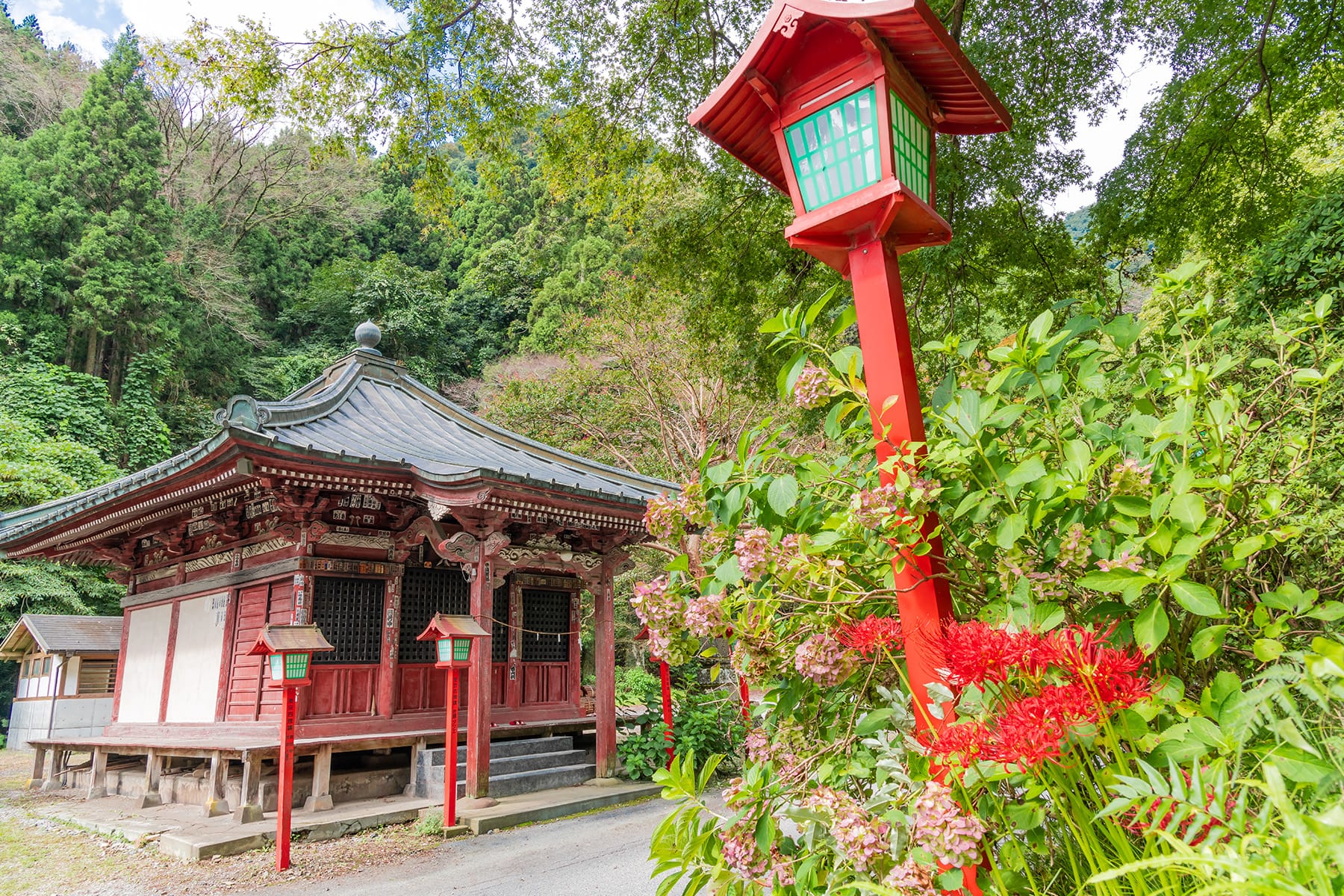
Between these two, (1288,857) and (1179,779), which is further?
(1179,779)

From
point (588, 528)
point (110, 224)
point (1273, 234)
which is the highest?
point (110, 224)

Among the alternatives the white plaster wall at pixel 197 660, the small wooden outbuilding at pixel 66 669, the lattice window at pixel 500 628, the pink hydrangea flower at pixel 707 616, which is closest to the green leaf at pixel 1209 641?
the pink hydrangea flower at pixel 707 616

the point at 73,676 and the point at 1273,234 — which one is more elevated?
the point at 1273,234

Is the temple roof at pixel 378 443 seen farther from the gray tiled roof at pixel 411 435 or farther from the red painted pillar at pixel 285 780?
the red painted pillar at pixel 285 780

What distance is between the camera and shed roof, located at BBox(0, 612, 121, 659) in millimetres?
13930

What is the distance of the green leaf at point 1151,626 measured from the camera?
1.34m

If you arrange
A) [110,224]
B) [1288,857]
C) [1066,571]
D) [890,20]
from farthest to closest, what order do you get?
[110,224]
[890,20]
[1066,571]
[1288,857]

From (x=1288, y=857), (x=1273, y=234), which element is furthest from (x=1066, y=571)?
(x=1273, y=234)

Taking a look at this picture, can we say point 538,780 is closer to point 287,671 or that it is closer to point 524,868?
point 524,868

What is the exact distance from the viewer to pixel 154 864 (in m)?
5.89

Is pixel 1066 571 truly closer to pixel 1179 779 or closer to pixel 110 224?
pixel 1179 779

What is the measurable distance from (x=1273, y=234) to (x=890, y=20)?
524cm

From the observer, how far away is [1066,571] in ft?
5.34

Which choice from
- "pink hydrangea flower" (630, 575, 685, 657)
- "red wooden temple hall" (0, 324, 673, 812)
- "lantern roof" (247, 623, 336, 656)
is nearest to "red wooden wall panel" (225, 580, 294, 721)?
"red wooden temple hall" (0, 324, 673, 812)
